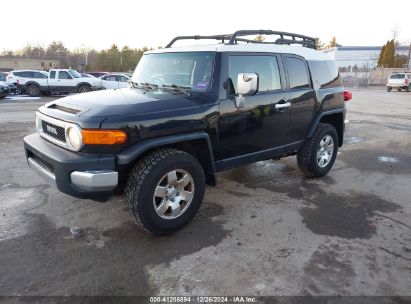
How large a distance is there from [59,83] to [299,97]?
64.8ft

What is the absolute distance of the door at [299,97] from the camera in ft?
16.1

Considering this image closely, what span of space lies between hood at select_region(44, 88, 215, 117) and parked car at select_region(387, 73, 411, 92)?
32888mm

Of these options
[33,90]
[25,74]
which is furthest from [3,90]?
[25,74]

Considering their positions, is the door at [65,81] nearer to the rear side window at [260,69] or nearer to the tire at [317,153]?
the tire at [317,153]

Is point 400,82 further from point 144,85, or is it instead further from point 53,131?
point 53,131

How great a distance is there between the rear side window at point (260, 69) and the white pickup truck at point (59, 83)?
1875 centimetres

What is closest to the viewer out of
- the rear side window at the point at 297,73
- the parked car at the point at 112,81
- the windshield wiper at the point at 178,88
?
the windshield wiper at the point at 178,88

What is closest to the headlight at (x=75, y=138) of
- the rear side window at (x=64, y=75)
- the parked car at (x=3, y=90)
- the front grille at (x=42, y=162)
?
the front grille at (x=42, y=162)

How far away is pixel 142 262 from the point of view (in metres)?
3.26

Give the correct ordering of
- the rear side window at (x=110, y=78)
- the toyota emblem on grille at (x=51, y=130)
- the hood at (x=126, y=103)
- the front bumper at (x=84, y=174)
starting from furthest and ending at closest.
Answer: the rear side window at (x=110, y=78) → the toyota emblem on grille at (x=51, y=130) → the hood at (x=126, y=103) → the front bumper at (x=84, y=174)

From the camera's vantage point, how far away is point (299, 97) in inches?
197

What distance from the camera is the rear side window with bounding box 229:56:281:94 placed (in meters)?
4.16

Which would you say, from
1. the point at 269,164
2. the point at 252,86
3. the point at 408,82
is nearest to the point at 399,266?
the point at 252,86

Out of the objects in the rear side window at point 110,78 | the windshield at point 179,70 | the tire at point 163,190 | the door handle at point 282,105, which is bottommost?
the tire at point 163,190
